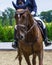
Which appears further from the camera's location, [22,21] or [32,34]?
[32,34]

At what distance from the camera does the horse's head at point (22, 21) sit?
6.61 meters

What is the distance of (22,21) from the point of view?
6.69 m

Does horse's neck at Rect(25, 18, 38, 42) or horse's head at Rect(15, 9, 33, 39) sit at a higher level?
horse's head at Rect(15, 9, 33, 39)

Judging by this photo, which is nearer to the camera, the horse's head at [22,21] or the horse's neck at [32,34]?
the horse's head at [22,21]

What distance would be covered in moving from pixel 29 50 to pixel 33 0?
4.31 feet

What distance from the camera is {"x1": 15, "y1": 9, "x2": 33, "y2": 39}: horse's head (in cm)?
661

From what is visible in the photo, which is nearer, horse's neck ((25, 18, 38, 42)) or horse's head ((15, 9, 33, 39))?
horse's head ((15, 9, 33, 39))

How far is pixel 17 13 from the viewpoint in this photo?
672cm

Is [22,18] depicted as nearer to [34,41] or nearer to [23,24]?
[23,24]

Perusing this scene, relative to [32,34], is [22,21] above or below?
above

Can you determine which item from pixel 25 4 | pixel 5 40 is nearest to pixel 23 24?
pixel 25 4

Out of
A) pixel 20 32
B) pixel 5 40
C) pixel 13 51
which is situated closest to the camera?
pixel 20 32

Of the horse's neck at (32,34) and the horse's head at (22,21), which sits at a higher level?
the horse's head at (22,21)

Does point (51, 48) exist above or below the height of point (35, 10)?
below
